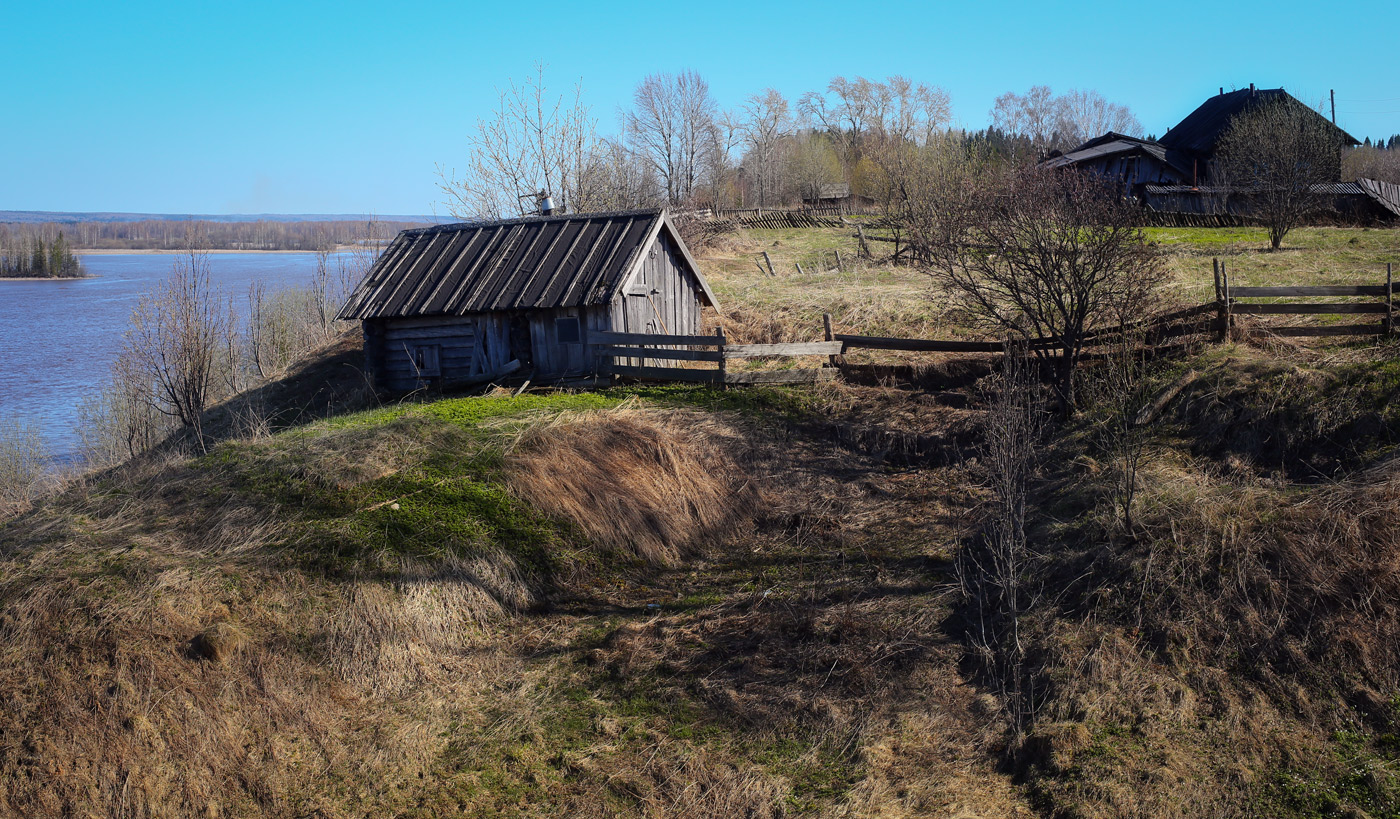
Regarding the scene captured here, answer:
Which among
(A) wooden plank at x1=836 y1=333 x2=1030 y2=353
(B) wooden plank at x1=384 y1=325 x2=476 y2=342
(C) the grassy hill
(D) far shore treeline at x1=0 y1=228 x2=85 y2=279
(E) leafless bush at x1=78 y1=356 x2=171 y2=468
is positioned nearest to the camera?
(C) the grassy hill

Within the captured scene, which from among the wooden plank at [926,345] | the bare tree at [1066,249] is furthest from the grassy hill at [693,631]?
the wooden plank at [926,345]

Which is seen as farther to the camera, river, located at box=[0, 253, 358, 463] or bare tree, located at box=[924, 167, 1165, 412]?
river, located at box=[0, 253, 358, 463]

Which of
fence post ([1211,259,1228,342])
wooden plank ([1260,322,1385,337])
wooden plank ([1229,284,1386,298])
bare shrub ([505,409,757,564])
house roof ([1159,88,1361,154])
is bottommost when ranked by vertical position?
bare shrub ([505,409,757,564])

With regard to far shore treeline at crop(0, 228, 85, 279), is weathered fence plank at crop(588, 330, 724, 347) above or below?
below

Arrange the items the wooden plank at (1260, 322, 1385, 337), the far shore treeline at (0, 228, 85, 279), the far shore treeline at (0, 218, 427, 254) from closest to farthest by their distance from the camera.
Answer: the wooden plank at (1260, 322, 1385, 337) → the far shore treeline at (0, 228, 85, 279) → the far shore treeline at (0, 218, 427, 254)

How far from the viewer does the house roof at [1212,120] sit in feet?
127

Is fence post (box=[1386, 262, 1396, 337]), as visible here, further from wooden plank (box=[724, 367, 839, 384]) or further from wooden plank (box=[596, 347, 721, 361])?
wooden plank (box=[596, 347, 721, 361])

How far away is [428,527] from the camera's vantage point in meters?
8.00

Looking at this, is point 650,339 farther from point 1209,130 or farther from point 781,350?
point 1209,130

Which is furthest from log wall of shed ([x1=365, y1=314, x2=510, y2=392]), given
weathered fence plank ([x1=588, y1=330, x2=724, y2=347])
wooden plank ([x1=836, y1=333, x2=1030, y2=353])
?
wooden plank ([x1=836, y1=333, x2=1030, y2=353])

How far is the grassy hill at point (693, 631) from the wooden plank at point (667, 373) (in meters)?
3.69

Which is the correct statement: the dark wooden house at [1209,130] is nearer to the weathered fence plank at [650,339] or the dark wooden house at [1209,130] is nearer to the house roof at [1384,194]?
the house roof at [1384,194]

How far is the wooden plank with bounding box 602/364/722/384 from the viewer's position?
45.2 feet

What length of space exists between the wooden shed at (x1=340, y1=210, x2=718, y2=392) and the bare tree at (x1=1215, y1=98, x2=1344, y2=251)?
16.8 m
